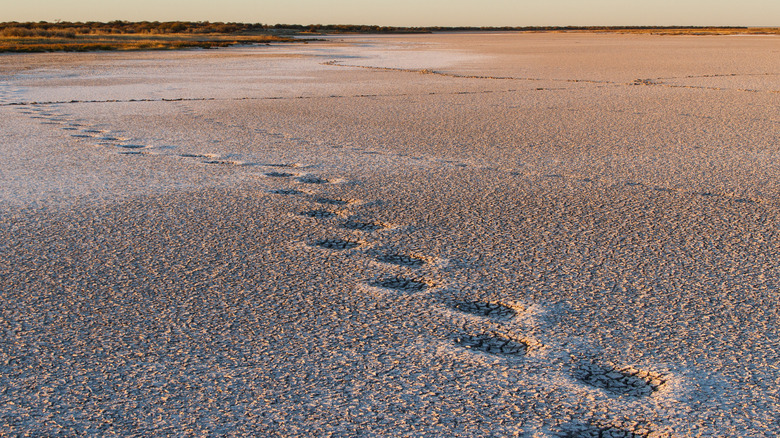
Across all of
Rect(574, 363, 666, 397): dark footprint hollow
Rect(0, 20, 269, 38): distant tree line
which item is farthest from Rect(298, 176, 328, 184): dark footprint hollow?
Rect(0, 20, 269, 38): distant tree line

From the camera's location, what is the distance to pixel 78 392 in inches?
77.6


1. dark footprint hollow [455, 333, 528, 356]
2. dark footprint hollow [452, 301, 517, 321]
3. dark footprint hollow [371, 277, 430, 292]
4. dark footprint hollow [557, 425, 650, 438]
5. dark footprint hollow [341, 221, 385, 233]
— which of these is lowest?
dark footprint hollow [557, 425, 650, 438]

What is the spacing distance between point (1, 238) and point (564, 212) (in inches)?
99.2

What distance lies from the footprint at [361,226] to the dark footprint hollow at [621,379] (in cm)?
151

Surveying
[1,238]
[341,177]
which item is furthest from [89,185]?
[341,177]

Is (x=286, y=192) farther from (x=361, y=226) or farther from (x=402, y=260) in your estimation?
(x=402, y=260)

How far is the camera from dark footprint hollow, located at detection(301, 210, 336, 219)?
366 cm

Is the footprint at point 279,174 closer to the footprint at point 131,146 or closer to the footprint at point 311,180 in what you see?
the footprint at point 311,180

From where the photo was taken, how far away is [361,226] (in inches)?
138

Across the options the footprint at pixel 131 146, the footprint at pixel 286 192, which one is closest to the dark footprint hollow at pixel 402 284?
the footprint at pixel 286 192

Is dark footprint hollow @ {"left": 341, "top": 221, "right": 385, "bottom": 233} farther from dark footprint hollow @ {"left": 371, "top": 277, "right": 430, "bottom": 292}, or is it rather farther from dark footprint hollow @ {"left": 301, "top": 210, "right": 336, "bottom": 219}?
dark footprint hollow @ {"left": 371, "top": 277, "right": 430, "bottom": 292}

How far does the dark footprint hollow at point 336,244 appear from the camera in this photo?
10.4 feet

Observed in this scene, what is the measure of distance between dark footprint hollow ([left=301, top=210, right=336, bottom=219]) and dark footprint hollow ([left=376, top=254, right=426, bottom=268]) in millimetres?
664

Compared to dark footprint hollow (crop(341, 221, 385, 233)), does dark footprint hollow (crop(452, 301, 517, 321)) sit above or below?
below
